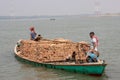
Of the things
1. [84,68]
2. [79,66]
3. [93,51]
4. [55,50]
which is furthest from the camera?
[55,50]

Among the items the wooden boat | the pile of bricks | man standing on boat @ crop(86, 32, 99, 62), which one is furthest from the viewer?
the pile of bricks

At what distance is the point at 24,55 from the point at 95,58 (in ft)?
22.1

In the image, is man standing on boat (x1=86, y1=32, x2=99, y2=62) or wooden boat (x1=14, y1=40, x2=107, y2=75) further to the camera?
man standing on boat (x1=86, y1=32, x2=99, y2=62)

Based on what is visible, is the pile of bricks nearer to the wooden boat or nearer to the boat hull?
the wooden boat

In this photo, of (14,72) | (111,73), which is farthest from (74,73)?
(14,72)

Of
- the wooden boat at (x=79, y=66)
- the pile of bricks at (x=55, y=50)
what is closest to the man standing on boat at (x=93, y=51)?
the wooden boat at (x=79, y=66)

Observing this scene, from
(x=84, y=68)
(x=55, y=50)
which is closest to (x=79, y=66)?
(x=84, y=68)

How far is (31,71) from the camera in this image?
20.6m

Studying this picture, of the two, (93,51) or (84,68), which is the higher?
(93,51)

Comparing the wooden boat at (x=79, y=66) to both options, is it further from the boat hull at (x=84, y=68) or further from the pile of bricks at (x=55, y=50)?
the pile of bricks at (x=55, y=50)

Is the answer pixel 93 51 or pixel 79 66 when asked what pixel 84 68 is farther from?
pixel 93 51

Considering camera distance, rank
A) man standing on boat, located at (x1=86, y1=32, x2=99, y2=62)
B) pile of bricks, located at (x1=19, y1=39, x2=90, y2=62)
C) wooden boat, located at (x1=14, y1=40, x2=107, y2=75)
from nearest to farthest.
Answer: wooden boat, located at (x1=14, y1=40, x2=107, y2=75), man standing on boat, located at (x1=86, y1=32, x2=99, y2=62), pile of bricks, located at (x1=19, y1=39, x2=90, y2=62)

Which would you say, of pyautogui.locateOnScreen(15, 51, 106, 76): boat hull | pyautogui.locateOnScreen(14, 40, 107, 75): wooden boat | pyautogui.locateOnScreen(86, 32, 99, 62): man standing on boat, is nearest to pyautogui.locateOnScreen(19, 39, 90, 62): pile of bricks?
pyautogui.locateOnScreen(14, 40, 107, 75): wooden boat

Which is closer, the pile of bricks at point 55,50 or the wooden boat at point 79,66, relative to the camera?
the wooden boat at point 79,66
